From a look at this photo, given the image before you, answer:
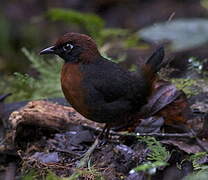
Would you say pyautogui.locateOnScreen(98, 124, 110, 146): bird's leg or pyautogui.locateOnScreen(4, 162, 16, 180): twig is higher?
pyautogui.locateOnScreen(98, 124, 110, 146): bird's leg

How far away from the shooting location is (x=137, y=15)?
10.9 m

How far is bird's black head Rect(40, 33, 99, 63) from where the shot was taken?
5035 millimetres

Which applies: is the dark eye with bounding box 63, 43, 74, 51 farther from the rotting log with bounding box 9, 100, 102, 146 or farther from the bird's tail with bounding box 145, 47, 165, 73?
the bird's tail with bounding box 145, 47, 165, 73

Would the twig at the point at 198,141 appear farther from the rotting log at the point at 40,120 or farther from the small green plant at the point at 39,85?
the small green plant at the point at 39,85

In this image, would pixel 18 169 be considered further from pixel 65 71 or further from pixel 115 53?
pixel 115 53

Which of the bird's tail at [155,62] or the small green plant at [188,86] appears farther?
the small green plant at [188,86]

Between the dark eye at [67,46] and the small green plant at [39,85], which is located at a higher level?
the dark eye at [67,46]

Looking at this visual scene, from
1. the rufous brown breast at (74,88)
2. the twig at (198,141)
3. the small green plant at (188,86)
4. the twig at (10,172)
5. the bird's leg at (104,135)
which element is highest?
the rufous brown breast at (74,88)

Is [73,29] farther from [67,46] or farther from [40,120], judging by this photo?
[40,120]

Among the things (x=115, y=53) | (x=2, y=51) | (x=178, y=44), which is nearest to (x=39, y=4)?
(x=2, y=51)

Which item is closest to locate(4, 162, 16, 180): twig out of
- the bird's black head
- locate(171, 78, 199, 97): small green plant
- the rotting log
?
the rotting log

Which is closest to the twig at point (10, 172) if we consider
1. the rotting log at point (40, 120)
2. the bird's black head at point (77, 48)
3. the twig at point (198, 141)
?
the rotting log at point (40, 120)

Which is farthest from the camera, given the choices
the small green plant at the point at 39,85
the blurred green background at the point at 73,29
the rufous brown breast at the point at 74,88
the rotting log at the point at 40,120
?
the blurred green background at the point at 73,29

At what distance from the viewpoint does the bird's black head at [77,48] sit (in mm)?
5035
